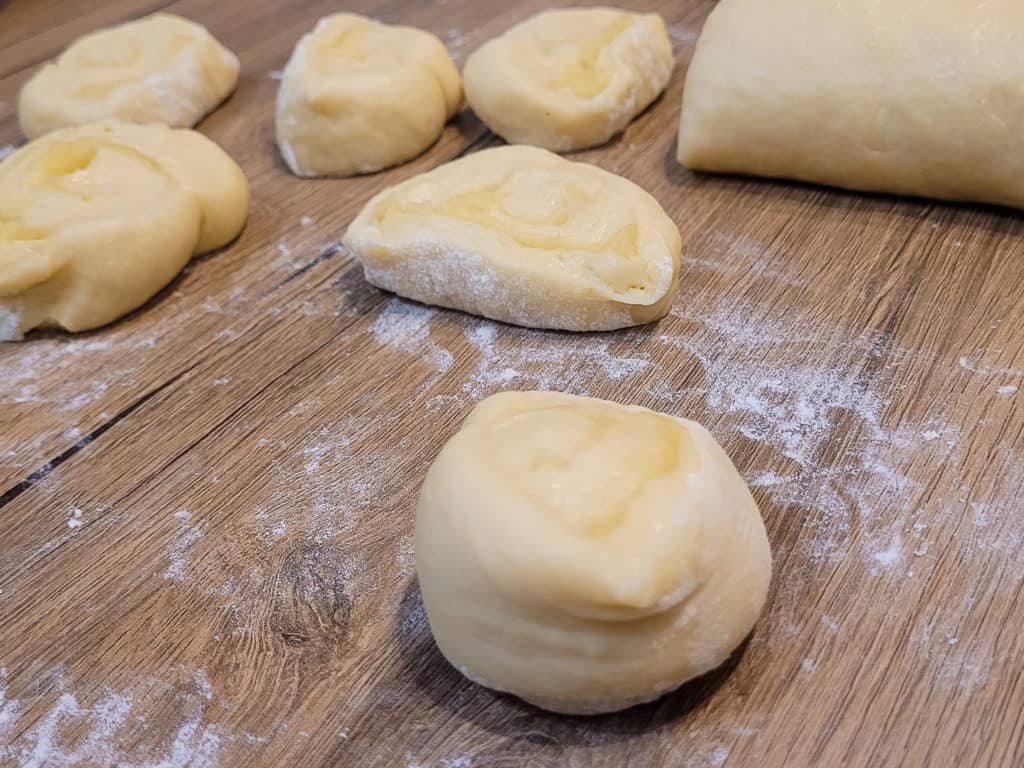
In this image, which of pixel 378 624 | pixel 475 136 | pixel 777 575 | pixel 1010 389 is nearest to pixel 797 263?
pixel 1010 389

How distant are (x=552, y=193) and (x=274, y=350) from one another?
18.0 inches

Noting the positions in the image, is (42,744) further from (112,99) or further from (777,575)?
(112,99)

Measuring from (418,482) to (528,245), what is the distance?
14.9 inches

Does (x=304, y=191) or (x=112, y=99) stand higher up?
(x=112, y=99)

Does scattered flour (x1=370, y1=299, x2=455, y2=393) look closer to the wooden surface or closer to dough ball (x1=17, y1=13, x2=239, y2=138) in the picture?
the wooden surface

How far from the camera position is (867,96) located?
4.63 ft

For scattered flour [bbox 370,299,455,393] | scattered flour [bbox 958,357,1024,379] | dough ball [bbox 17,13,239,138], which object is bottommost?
scattered flour [bbox 958,357,1024,379]

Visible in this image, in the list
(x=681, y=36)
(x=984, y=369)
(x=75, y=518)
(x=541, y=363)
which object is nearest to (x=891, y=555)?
(x=984, y=369)

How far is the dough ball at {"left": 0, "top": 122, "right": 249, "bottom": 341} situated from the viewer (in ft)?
4.51

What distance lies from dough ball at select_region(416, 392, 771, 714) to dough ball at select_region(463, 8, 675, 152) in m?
0.84

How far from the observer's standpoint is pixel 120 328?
145 cm

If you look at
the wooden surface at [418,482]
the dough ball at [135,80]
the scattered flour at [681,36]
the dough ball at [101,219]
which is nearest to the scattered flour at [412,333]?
the wooden surface at [418,482]

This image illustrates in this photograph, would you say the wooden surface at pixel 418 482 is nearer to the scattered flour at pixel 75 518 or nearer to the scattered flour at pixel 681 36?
the scattered flour at pixel 75 518

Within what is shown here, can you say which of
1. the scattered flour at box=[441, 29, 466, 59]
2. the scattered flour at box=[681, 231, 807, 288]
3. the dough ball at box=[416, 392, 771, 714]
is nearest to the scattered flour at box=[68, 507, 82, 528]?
the dough ball at box=[416, 392, 771, 714]
